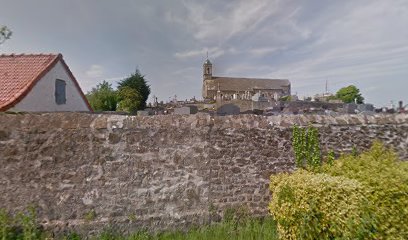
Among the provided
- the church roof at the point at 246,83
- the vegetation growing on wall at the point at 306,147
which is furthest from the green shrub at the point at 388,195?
the church roof at the point at 246,83

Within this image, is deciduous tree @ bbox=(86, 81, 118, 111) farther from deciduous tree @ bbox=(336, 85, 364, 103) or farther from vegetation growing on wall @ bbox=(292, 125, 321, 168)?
deciduous tree @ bbox=(336, 85, 364, 103)

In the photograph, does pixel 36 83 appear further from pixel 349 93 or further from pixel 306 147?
pixel 349 93

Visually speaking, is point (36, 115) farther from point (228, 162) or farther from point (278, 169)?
point (278, 169)

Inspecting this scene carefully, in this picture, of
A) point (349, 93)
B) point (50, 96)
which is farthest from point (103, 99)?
point (349, 93)

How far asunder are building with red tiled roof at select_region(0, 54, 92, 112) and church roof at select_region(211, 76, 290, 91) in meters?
65.1

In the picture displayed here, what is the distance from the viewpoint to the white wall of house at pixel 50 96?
487 inches

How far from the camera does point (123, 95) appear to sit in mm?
40438

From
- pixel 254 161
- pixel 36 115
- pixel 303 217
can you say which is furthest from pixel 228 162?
pixel 36 115

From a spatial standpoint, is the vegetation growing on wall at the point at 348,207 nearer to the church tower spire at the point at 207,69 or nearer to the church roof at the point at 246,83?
the church roof at the point at 246,83

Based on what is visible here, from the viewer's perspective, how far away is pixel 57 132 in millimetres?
4562

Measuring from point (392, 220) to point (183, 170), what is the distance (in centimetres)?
342

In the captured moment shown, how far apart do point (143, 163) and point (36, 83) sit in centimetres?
1125

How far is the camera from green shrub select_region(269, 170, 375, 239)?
3523mm

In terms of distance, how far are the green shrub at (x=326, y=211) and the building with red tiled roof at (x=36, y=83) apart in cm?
1133
